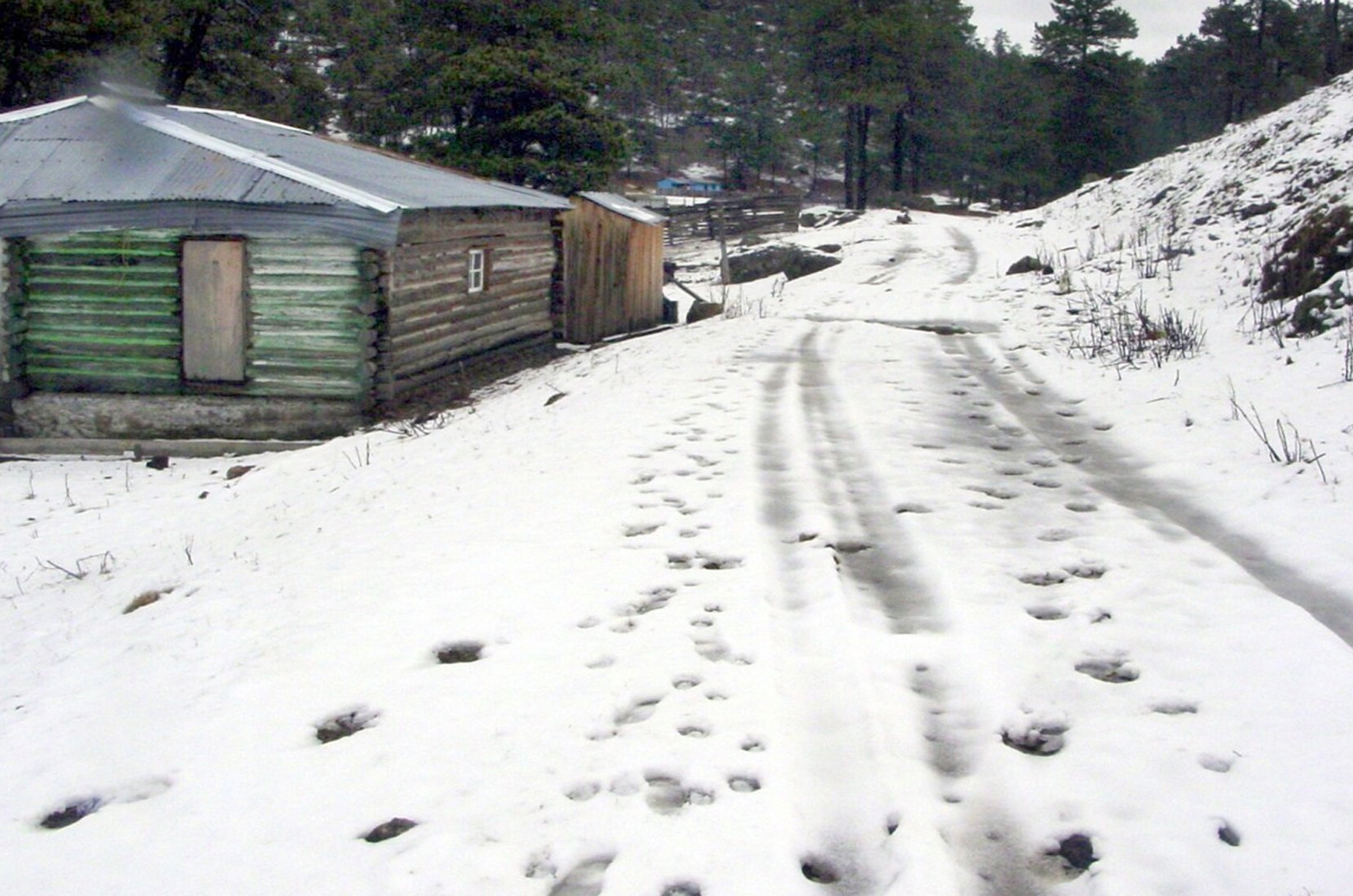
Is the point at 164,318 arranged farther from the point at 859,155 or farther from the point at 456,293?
the point at 859,155

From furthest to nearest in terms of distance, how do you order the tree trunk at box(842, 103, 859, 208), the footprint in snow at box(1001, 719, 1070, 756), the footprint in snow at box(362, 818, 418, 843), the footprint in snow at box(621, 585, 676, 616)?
the tree trunk at box(842, 103, 859, 208), the footprint in snow at box(621, 585, 676, 616), the footprint in snow at box(1001, 719, 1070, 756), the footprint in snow at box(362, 818, 418, 843)

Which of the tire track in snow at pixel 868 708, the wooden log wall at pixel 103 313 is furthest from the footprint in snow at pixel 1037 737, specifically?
the wooden log wall at pixel 103 313

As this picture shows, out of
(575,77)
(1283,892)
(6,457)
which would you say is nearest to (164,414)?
(6,457)

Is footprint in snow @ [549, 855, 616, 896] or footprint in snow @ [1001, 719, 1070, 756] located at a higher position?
footprint in snow @ [1001, 719, 1070, 756]

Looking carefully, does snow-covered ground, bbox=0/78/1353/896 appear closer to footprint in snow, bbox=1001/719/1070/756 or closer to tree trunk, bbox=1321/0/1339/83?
footprint in snow, bbox=1001/719/1070/756

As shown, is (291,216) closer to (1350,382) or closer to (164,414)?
(164,414)

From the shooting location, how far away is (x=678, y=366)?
13.7m

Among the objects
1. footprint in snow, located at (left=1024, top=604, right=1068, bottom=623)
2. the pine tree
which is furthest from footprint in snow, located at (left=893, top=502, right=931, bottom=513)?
the pine tree

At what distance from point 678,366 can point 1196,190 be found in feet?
53.5

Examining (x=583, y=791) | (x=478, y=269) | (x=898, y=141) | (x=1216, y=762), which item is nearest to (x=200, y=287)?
(x=478, y=269)

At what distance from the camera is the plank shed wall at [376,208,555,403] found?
14.6 m

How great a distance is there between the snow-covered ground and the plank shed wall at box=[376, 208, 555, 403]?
444cm

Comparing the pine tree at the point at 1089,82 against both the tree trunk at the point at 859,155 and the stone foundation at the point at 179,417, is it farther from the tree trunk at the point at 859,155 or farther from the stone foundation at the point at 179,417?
the stone foundation at the point at 179,417

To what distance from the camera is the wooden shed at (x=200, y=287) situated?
1420 cm
